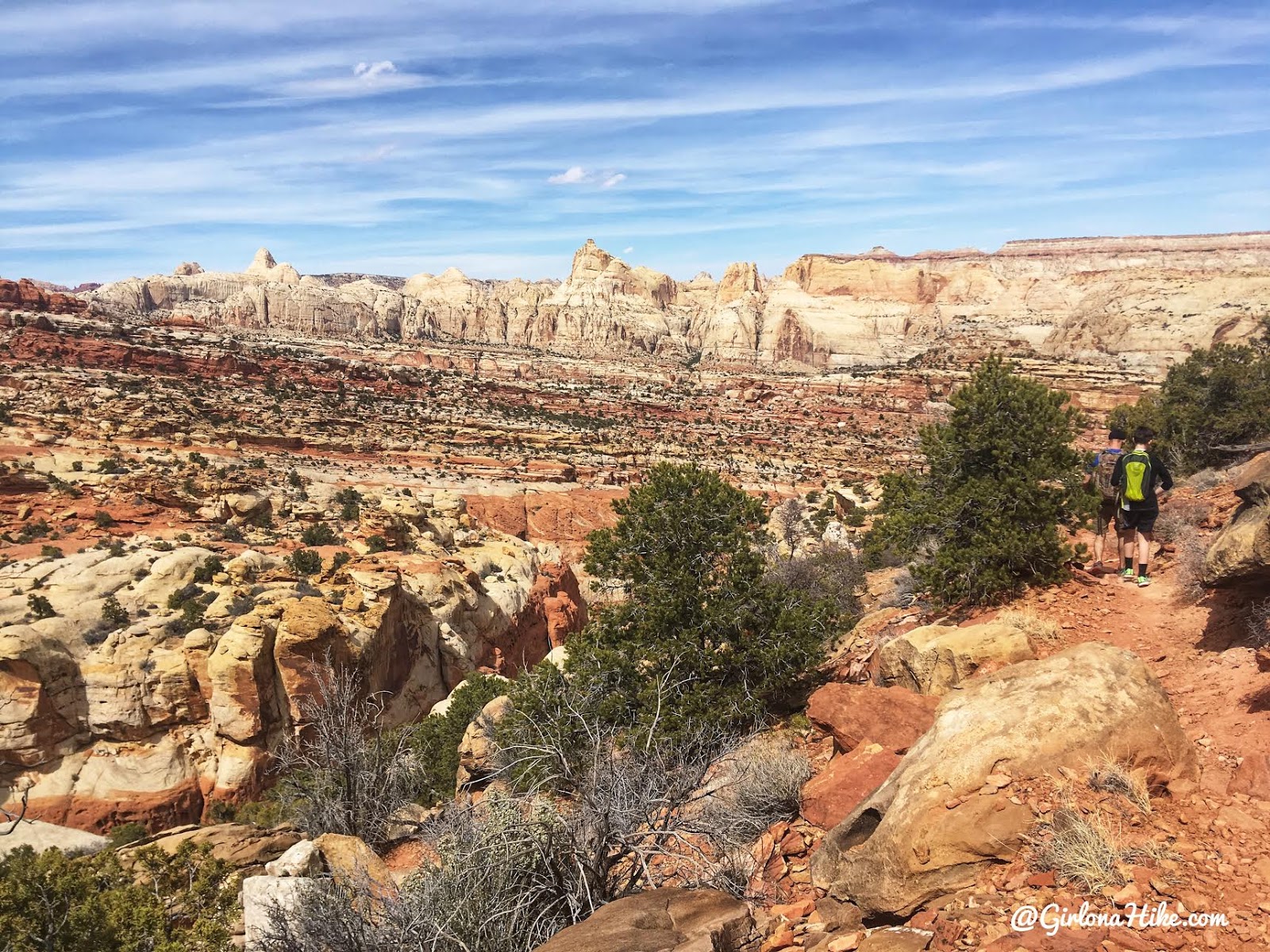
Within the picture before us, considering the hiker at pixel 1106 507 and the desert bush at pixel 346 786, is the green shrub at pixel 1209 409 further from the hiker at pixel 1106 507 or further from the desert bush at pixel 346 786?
the desert bush at pixel 346 786

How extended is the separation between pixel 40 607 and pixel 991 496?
19.6 meters

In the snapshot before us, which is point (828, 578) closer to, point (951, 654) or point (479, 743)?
point (479, 743)

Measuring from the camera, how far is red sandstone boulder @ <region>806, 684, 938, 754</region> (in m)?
7.61

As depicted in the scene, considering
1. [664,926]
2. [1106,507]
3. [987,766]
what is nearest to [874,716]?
[987,766]

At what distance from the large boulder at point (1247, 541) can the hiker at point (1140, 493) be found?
184 cm

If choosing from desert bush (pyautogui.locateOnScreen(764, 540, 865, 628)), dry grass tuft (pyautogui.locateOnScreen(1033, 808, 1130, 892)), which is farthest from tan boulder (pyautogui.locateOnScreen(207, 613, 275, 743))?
dry grass tuft (pyautogui.locateOnScreen(1033, 808, 1130, 892))

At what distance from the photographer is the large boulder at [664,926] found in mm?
4414

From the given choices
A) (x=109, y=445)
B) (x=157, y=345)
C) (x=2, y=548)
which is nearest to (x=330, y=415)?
(x=109, y=445)

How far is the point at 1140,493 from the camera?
9.85 meters

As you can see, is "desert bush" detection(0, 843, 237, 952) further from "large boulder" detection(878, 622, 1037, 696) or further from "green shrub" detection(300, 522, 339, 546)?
"green shrub" detection(300, 522, 339, 546)

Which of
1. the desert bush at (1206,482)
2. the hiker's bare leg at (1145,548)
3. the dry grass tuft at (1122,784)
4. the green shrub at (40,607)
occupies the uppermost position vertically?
the desert bush at (1206,482)

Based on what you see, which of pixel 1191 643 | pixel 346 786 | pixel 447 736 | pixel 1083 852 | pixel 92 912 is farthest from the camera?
pixel 447 736

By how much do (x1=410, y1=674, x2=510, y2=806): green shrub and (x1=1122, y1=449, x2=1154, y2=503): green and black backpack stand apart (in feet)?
41.7

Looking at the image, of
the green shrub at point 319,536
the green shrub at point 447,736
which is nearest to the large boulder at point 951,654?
the green shrub at point 447,736
